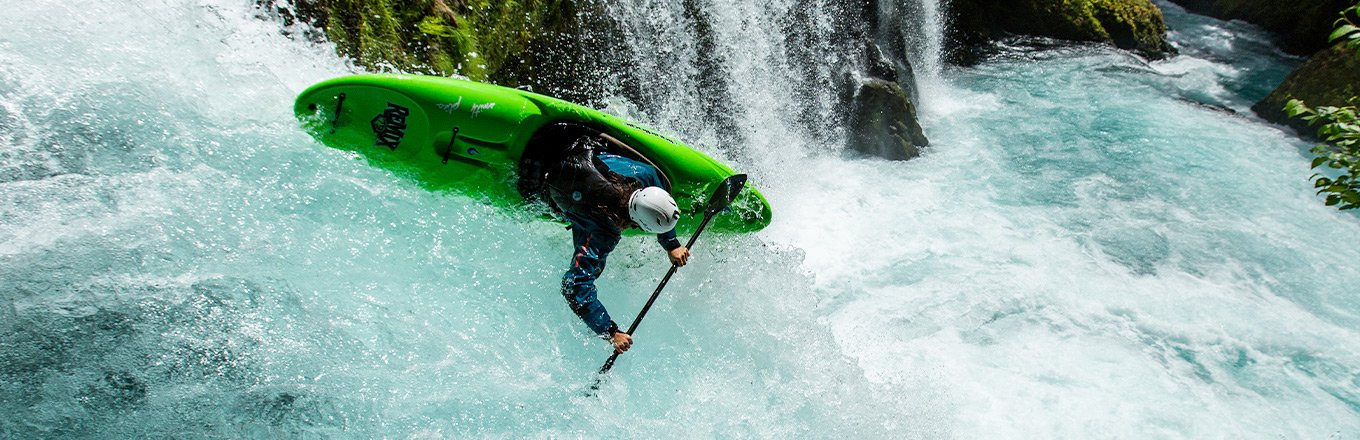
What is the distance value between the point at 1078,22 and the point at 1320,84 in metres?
3.18

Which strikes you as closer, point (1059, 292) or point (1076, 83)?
point (1059, 292)

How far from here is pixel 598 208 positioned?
3588mm

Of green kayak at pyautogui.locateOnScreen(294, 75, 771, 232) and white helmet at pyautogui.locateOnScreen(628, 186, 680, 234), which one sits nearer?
white helmet at pyautogui.locateOnScreen(628, 186, 680, 234)

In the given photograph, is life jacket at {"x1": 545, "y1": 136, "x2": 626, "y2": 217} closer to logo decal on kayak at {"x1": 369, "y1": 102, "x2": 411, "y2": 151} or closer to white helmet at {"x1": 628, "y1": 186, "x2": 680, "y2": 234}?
white helmet at {"x1": 628, "y1": 186, "x2": 680, "y2": 234}

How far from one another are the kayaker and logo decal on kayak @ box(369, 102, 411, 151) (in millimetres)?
933

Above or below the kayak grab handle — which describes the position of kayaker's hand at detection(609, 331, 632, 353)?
below

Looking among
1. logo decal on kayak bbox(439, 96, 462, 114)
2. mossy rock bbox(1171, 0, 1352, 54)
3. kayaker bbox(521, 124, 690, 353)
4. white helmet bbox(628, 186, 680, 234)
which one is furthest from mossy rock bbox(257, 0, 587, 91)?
mossy rock bbox(1171, 0, 1352, 54)

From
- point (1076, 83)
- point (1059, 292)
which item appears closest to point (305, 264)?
point (1059, 292)

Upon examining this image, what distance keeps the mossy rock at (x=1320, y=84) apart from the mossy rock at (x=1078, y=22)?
6.19 ft

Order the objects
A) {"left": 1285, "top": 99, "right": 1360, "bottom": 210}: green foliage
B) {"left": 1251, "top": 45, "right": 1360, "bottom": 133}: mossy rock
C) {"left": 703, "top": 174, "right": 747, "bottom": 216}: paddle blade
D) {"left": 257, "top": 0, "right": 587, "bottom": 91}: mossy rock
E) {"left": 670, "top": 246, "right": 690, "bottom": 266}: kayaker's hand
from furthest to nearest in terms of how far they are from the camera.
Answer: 1. {"left": 1251, "top": 45, "right": 1360, "bottom": 133}: mossy rock
2. {"left": 257, "top": 0, "right": 587, "bottom": 91}: mossy rock
3. {"left": 703, "top": 174, "right": 747, "bottom": 216}: paddle blade
4. {"left": 670, "top": 246, "right": 690, "bottom": 266}: kayaker's hand
5. {"left": 1285, "top": 99, "right": 1360, "bottom": 210}: green foliage

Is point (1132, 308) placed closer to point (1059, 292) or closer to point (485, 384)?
point (1059, 292)

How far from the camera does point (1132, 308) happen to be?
6.41m

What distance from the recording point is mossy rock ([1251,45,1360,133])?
948cm

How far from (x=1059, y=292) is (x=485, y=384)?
5.16 metres
